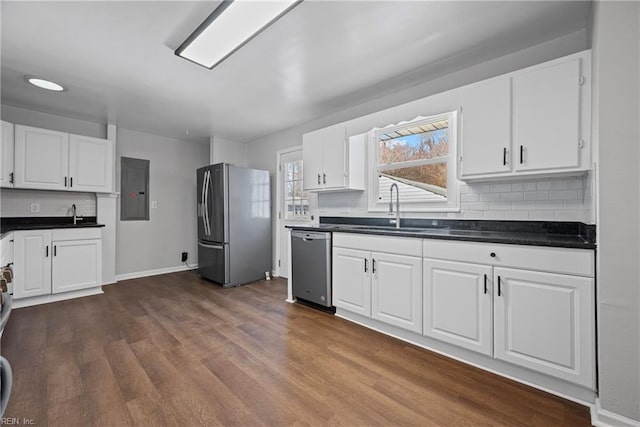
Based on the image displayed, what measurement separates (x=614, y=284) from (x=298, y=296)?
261 centimetres

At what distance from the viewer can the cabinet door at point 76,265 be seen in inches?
134

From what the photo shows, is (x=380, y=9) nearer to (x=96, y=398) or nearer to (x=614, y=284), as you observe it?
(x=614, y=284)

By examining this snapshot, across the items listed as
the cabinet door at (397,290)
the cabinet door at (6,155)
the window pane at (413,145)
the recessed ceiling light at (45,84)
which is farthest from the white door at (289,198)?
the cabinet door at (6,155)

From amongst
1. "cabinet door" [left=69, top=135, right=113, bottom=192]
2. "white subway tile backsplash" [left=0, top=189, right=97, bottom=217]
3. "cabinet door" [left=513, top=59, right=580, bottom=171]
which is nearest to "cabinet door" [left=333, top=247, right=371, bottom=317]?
"cabinet door" [left=513, top=59, right=580, bottom=171]

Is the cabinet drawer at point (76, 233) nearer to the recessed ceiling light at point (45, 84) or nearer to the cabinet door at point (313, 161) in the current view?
the recessed ceiling light at point (45, 84)

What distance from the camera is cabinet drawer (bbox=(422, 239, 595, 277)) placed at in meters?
1.58

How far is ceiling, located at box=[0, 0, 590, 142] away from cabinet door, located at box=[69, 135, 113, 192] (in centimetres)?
47

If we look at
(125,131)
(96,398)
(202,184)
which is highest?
(125,131)

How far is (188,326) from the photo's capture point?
268 centimetres

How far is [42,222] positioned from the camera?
12.4 feet

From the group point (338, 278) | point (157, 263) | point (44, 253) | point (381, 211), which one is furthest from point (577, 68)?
point (157, 263)

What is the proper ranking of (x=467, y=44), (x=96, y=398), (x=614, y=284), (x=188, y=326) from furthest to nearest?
(x=188, y=326) < (x=467, y=44) < (x=96, y=398) < (x=614, y=284)

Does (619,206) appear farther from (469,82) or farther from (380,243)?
(469,82)

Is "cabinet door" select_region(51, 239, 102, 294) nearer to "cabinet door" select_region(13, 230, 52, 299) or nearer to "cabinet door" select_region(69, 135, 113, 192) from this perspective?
"cabinet door" select_region(13, 230, 52, 299)
